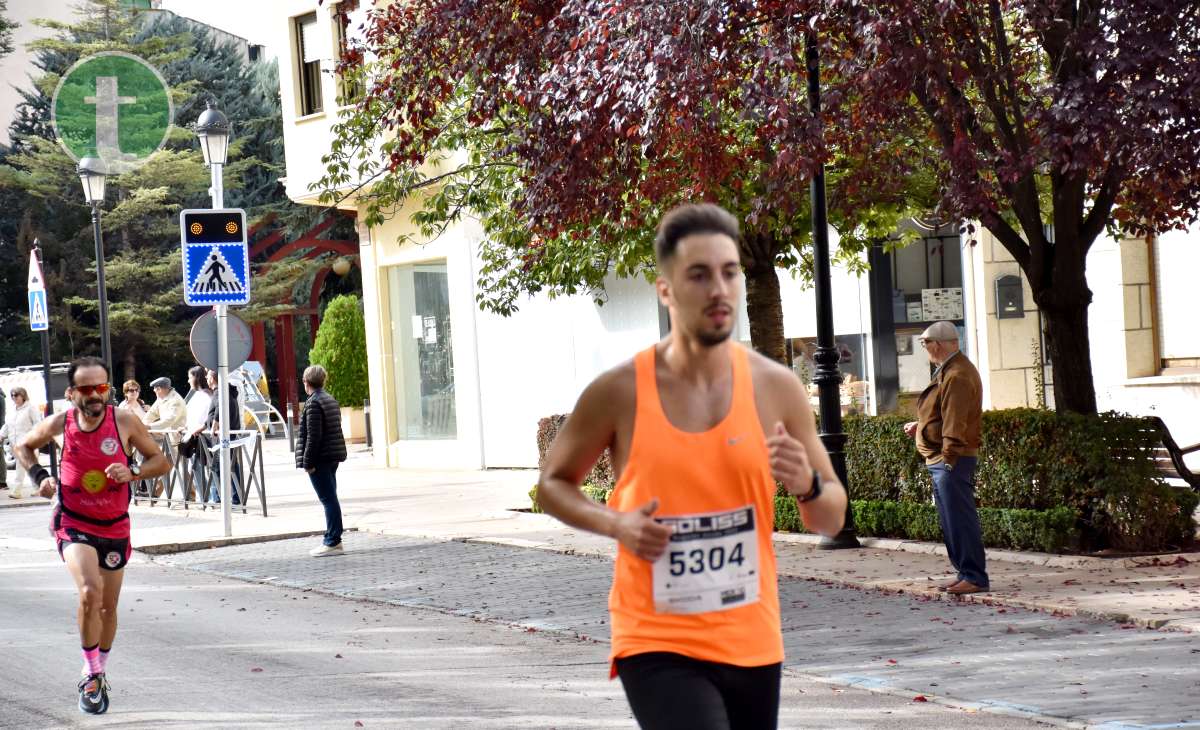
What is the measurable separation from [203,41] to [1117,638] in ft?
177

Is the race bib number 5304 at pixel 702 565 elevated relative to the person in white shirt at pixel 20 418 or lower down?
elevated

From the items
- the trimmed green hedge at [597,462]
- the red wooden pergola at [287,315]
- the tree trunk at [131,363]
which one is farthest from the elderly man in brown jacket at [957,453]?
the tree trunk at [131,363]

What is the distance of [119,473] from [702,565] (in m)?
5.24

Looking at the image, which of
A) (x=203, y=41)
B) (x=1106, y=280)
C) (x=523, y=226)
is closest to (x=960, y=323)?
(x=1106, y=280)

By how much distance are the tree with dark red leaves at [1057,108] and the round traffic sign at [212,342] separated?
777 centimetres

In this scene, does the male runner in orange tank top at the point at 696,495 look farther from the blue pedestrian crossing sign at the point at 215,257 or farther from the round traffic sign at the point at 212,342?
the round traffic sign at the point at 212,342

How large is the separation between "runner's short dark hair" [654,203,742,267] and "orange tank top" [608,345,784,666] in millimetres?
263

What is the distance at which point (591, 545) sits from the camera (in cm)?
1486

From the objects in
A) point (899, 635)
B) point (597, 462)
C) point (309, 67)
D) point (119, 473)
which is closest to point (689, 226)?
point (119, 473)

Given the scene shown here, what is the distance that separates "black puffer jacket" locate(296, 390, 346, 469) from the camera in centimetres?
1513

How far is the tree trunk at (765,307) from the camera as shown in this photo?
639 inches

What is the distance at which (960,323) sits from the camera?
22.2 meters

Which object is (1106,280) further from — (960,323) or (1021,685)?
(1021,685)

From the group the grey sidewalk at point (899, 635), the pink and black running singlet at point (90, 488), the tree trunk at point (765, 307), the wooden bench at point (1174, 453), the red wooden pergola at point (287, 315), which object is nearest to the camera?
the grey sidewalk at point (899, 635)
